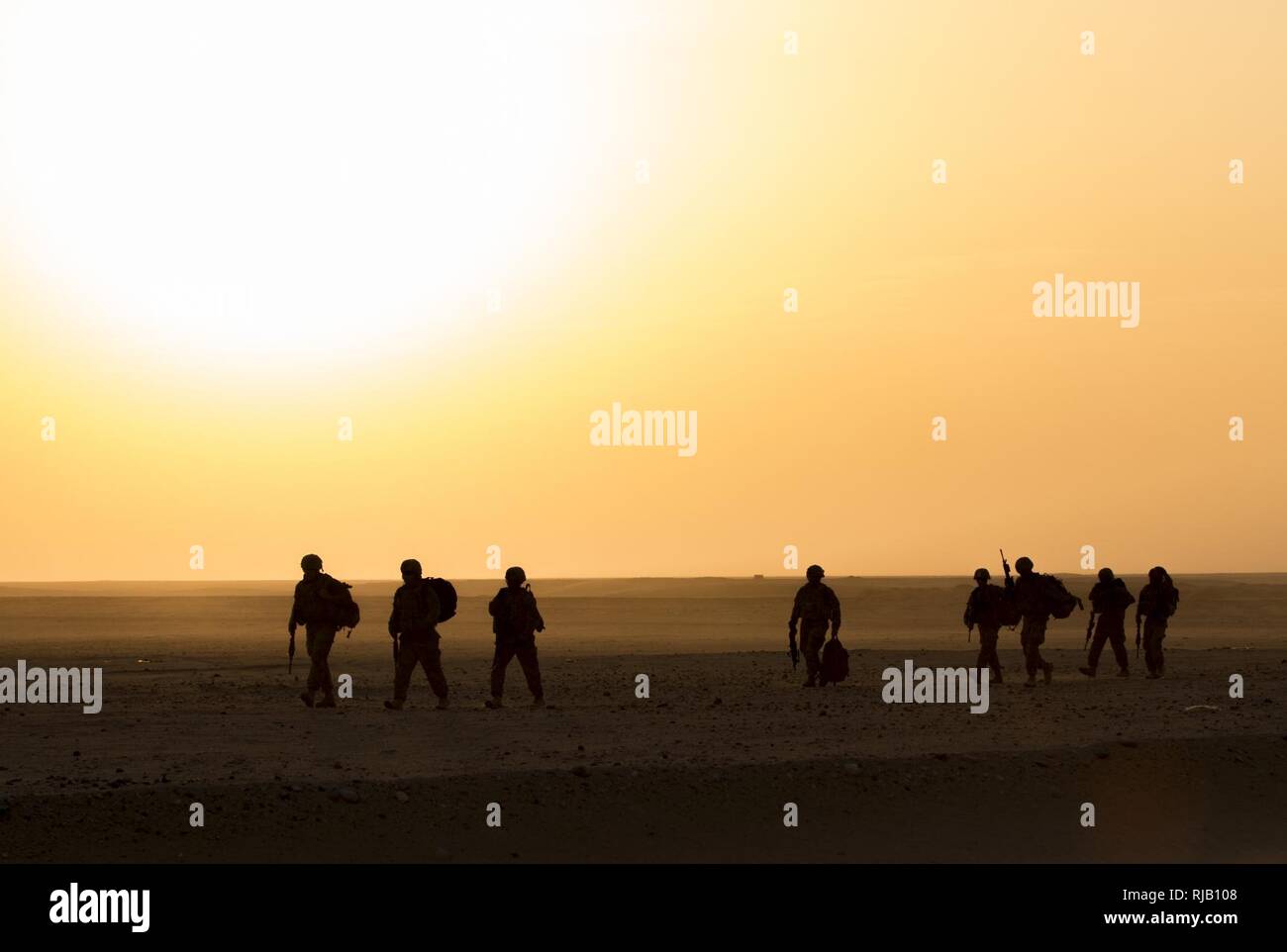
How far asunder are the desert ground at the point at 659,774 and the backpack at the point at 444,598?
123cm

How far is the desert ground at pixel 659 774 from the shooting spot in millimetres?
14180

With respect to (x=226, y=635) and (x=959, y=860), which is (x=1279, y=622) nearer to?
(x=226, y=635)

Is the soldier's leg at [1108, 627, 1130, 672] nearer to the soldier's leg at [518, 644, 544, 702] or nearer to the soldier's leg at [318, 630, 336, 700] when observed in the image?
the soldier's leg at [518, 644, 544, 702]

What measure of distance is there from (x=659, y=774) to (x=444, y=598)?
26.3 ft

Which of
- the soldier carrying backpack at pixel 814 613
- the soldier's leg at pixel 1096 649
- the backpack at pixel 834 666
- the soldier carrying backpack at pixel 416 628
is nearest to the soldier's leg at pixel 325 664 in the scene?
the soldier carrying backpack at pixel 416 628

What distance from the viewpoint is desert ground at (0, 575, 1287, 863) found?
14.2m

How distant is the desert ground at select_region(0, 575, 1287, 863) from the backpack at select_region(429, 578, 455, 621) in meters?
1.23

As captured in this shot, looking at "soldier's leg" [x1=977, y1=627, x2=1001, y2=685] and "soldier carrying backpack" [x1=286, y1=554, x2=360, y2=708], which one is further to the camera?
"soldier's leg" [x1=977, y1=627, x2=1001, y2=685]

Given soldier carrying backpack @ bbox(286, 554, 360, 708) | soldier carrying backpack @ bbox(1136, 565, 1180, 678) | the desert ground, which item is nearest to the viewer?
the desert ground

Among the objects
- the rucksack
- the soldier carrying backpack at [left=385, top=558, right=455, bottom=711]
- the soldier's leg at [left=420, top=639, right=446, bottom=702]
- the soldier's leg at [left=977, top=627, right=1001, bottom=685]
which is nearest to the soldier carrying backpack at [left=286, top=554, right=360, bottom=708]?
the rucksack
